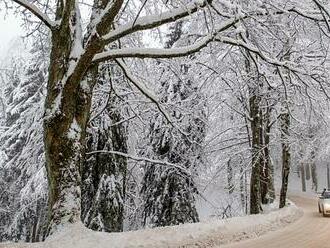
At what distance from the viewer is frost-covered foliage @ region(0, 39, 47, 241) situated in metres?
20.1

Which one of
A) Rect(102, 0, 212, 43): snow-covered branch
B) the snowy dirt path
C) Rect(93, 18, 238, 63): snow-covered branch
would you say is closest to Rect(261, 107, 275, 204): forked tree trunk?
the snowy dirt path

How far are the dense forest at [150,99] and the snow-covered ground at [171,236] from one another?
47cm

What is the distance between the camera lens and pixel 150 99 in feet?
36.3

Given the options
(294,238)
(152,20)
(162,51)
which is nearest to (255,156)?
(294,238)

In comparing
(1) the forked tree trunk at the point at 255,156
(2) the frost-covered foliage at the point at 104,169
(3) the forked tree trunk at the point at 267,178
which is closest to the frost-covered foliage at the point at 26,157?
(2) the frost-covered foliage at the point at 104,169

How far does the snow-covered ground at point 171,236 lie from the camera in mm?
8859

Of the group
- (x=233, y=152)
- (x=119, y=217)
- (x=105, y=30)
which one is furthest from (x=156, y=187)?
(x=105, y=30)

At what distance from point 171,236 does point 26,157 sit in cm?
1330

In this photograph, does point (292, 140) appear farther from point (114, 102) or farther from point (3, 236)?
point (3, 236)

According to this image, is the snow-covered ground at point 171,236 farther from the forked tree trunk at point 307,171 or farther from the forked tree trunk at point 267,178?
the forked tree trunk at point 307,171

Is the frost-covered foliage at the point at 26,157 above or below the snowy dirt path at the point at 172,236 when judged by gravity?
above

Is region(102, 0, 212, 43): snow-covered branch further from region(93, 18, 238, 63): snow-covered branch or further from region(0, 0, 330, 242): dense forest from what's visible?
region(93, 18, 238, 63): snow-covered branch

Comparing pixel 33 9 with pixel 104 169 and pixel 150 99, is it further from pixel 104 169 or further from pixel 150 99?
pixel 104 169

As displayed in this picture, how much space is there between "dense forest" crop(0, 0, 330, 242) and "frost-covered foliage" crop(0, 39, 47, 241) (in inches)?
4.9
